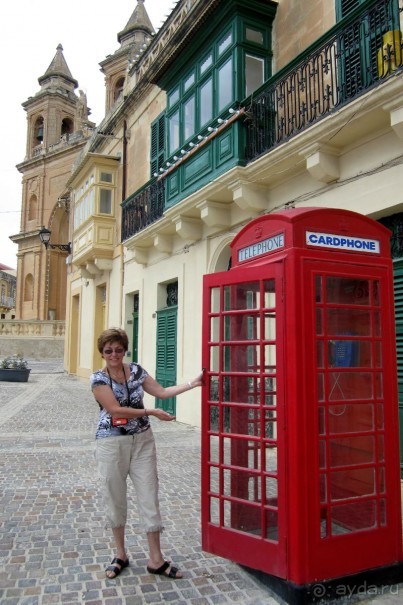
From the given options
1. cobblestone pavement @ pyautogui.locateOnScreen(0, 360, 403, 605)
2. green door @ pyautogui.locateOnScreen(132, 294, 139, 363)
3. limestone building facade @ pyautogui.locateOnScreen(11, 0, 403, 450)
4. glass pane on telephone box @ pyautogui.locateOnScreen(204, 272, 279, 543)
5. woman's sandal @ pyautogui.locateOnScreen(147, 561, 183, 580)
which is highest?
limestone building facade @ pyautogui.locateOnScreen(11, 0, 403, 450)

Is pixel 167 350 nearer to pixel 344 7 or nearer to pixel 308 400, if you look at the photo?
pixel 344 7

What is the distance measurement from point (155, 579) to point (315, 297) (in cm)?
234

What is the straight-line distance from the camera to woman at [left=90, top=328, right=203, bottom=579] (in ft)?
11.5

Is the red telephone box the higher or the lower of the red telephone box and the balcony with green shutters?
the lower

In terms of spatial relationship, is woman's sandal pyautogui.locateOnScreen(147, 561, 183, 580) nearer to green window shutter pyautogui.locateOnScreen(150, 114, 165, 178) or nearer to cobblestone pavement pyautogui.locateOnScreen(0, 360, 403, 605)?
cobblestone pavement pyautogui.locateOnScreen(0, 360, 403, 605)

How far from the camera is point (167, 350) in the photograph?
11906 mm

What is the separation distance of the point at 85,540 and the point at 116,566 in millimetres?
746

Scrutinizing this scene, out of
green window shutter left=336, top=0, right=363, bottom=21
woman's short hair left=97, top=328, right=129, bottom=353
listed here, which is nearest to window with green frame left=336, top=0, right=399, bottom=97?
green window shutter left=336, top=0, right=363, bottom=21

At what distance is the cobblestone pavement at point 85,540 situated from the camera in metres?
3.29

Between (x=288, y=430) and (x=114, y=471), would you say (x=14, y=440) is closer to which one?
(x=114, y=471)

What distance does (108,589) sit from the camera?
335cm

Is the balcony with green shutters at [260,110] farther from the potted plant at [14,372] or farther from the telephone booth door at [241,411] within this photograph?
the potted plant at [14,372]

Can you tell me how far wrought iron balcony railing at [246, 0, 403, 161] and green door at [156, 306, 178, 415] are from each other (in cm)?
504

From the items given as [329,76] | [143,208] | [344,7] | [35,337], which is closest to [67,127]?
[35,337]
